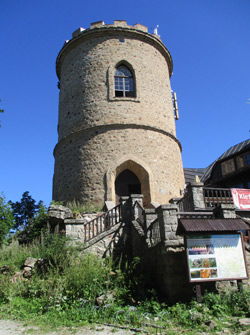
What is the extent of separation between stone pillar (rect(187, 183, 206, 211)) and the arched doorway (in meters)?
3.28

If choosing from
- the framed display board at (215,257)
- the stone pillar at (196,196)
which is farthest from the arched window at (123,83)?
the framed display board at (215,257)

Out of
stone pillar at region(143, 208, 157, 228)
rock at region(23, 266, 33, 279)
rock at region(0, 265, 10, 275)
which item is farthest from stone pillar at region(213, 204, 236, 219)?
rock at region(0, 265, 10, 275)

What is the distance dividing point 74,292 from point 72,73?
12612mm

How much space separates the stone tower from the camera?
14411 millimetres

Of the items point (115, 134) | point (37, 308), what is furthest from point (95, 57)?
Answer: point (37, 308)

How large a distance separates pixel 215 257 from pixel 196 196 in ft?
18.0

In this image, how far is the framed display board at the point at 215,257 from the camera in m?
6.73

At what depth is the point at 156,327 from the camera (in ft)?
18.9

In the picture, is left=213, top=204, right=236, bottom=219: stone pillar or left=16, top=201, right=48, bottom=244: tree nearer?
left=213, top=204, right=236, bottom=219: stone pillar

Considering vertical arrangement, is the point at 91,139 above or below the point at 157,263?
above

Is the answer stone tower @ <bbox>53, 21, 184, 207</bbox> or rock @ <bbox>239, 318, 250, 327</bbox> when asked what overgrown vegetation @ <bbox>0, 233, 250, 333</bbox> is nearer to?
rock @ <bbox>239, 318, 250, 327</bbox>

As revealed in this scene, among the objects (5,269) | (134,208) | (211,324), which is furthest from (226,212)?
(5,269)

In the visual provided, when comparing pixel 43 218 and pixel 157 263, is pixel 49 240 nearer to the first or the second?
pixel 43 218

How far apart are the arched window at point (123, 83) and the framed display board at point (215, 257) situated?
35.0 feet
